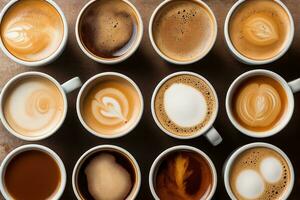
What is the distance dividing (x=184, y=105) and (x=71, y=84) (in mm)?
371

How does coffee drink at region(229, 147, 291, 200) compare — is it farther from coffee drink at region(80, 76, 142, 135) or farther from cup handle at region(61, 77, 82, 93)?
cup handle at region(61, 77, 82, 93)

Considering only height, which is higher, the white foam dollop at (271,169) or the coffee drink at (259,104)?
the coffee drink at (259,104)

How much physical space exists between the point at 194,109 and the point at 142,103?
175 mm

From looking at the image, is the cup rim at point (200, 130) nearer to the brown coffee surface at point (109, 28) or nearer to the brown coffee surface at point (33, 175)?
the brown coffee surface at point (109, 28)

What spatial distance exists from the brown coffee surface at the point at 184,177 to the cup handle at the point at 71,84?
37 centimetres

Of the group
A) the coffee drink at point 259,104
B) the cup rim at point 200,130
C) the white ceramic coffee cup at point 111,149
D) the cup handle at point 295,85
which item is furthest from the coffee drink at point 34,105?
the cup handle at point 295,85

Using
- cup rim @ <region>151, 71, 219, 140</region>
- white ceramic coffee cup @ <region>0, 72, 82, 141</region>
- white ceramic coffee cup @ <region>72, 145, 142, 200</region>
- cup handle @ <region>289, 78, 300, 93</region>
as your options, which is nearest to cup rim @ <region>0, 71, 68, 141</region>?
white ceramic coffee cup @ <region>0, 72, 82, 141</region>

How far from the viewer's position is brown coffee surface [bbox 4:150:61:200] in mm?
1801

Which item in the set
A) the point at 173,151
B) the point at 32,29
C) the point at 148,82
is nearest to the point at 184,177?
the point at 173,151

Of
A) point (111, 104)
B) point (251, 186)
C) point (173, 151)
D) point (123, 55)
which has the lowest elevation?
point (251, 186)

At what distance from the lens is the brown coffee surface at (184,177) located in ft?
5.96

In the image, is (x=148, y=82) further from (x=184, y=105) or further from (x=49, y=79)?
(x=49, y=79)

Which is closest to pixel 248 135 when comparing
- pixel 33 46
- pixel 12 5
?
pixel 33 46

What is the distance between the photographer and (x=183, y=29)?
6.11ft
